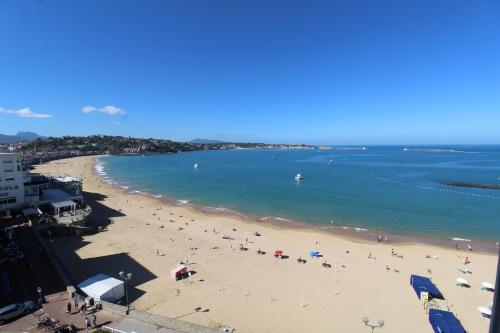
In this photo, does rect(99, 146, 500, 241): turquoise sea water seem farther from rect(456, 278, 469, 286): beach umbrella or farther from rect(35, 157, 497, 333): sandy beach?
rect(456, 278, 469, 286): beach umbrella

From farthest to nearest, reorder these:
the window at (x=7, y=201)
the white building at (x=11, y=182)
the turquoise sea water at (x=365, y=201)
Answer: the turquoise sea water at (x=365, y=201) < the window at (x=7, y=201) < the white building at (x=11, y=182)

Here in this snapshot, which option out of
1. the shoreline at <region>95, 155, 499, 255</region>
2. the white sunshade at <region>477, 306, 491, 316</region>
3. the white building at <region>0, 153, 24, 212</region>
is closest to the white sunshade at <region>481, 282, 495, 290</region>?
the white sunshade at <region>477, 306, 491, 316</region>

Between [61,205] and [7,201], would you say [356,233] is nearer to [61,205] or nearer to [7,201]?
[61,205]

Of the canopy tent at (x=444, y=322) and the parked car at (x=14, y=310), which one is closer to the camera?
the parked car at (x=14, y=310)

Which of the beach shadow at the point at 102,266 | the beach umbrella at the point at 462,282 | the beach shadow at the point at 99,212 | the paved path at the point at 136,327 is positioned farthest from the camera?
the beach shadow at the point at 99,212

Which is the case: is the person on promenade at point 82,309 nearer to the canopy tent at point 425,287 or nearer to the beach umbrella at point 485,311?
the canopy tent at point 425,287

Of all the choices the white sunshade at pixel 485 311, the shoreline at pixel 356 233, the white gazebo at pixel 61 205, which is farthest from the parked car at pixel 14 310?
the shoreline at pixel 356 233

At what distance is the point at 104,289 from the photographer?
55.7 feet

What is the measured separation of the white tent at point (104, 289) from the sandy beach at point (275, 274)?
1.18m

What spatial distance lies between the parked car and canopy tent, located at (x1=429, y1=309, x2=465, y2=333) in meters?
21.0

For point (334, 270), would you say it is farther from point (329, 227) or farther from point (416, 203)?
point (416, 203)

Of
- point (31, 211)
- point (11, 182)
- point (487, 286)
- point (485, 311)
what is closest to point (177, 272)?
point (485, 311)

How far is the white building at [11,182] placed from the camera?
30406 millimetres

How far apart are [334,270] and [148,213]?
2765 cm
